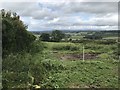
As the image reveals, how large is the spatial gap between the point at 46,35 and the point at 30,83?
16.2 m

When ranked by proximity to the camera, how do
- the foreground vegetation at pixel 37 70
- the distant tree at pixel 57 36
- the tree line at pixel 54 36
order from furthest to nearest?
the distant tree at pixel 57 36 < the tree line at pixel 54 36 < the foreground vegetation at pixel 37 70

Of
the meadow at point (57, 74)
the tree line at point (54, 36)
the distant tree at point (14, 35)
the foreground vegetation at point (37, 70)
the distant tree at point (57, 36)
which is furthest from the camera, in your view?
the distant tree at point (57, 36)

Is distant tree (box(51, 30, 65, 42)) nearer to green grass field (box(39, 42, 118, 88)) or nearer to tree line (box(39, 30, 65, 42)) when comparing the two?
tree line (box(39, 30, 65, 42))

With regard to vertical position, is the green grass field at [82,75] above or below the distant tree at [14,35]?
below

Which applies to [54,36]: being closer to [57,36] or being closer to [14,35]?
[57,36]

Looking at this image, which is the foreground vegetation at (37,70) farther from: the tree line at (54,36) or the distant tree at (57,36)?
the distant tree at (57,36)

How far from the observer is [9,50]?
1248 centimetres

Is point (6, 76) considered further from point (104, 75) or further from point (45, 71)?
point (104, 75)

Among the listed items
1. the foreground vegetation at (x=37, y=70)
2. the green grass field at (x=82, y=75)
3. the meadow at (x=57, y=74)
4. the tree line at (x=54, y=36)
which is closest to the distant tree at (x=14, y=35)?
the foreground vegetation at (x=37, y=70)

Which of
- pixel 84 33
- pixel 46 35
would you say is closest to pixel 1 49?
pixel 46 35

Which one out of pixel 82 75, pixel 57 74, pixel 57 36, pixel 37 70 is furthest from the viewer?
pixel 57 36

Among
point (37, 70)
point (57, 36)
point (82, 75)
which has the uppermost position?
point (57, 36)

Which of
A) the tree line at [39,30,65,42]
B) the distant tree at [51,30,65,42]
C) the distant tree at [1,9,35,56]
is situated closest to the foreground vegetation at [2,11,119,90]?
the distant tree at [1,9,35,56]

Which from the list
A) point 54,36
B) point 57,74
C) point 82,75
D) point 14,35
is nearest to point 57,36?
point 54,36
